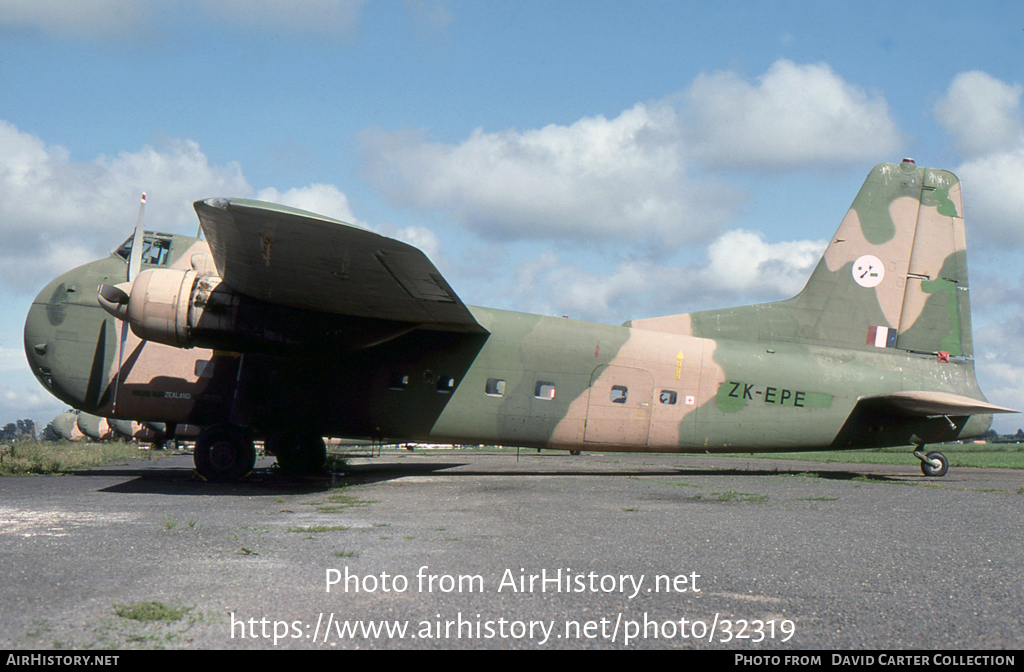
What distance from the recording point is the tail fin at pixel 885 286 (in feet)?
50.2

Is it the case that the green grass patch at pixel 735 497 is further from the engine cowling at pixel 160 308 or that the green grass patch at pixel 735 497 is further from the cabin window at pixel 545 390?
the engine cowling at pixel 160 308

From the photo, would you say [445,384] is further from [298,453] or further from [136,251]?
[136,251]

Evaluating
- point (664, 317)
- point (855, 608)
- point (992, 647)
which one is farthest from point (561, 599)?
point (664, 317)

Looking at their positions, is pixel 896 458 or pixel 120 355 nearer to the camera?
pixel 120 355

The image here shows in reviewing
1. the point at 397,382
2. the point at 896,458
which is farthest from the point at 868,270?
the point at 896,458

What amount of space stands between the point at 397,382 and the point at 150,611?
9.46m

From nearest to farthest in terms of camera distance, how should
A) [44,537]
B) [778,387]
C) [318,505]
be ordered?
[44,537]
[318,505]
[778,387]

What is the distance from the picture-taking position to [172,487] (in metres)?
11.8

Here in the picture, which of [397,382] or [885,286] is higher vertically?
[885,286]

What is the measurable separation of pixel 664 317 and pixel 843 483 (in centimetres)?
478

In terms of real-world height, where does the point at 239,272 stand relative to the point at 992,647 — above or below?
above

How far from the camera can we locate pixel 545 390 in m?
14.0

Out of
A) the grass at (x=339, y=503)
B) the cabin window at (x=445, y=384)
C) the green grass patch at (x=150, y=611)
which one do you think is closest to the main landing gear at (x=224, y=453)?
the grass at (x=339, y=503)
